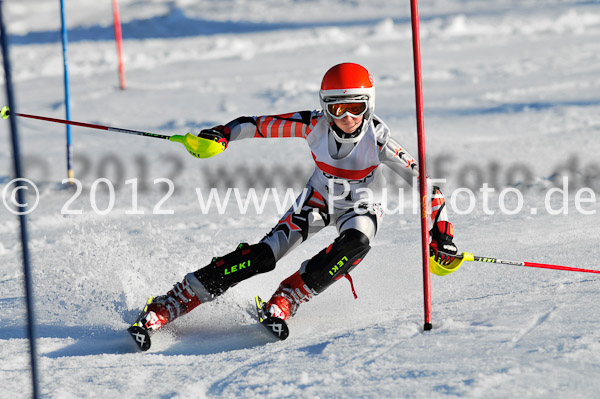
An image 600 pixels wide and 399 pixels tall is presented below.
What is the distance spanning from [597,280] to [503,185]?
2.82 meters

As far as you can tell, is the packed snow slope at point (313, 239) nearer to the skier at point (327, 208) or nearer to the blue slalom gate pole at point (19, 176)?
the skier at point (327, 208)

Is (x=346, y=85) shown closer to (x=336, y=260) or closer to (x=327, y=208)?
(x=327, y=208)

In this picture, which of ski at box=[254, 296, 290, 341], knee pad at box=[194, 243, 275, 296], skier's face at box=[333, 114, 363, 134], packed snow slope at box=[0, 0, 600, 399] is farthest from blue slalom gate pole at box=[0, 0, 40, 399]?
skier's face at box=[333, 114, 363, 134]

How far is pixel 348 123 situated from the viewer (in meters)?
3.29

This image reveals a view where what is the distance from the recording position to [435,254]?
10.5 feet

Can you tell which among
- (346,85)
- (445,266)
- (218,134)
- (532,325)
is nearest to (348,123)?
(346,85)

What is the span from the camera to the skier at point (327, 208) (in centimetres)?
322

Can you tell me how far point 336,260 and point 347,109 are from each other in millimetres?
697

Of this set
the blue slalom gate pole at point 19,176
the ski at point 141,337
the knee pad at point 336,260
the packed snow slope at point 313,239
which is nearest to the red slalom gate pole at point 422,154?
the packed snow slope at point 313,239

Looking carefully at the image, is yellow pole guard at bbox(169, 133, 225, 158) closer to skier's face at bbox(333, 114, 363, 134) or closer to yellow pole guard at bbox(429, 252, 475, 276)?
skier's face at bbox(333, 114, 363, 134)

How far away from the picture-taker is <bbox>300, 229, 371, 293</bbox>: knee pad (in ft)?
10.5

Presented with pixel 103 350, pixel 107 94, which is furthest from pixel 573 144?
pixel 107 94

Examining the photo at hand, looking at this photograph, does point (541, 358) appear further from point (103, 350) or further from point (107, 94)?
point (107, 94)

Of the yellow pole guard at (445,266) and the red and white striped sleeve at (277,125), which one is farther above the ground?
the red and white striped sleeve at (277,125)
